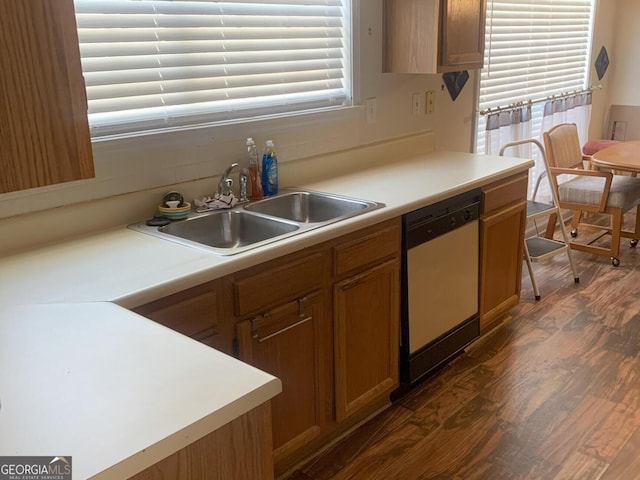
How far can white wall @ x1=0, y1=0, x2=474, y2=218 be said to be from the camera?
205cm

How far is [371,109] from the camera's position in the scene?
10.1 feet

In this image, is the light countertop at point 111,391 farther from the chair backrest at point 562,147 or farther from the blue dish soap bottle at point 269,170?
the chair backrest at point 562,147

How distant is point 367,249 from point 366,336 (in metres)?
0.34

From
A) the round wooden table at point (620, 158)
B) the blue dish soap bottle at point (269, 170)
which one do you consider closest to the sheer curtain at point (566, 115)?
the round wooden table at point (620, 158)

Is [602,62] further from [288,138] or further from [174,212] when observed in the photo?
[174,212]

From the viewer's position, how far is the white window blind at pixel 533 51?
13.3 feet

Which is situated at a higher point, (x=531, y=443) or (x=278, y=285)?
(x=278, y=285)

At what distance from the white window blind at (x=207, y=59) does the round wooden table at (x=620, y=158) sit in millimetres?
2103

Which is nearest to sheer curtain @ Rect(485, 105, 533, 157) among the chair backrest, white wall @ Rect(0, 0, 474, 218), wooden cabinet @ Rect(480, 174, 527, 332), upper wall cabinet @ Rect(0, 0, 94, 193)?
the chair backrest

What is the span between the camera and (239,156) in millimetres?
2510

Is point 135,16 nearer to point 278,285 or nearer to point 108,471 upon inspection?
point 278,285

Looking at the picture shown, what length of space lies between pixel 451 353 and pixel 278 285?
1215 mm

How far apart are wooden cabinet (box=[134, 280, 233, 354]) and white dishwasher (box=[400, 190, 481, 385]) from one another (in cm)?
90

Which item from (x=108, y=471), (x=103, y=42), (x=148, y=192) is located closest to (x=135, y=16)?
(x=103, y=42)
